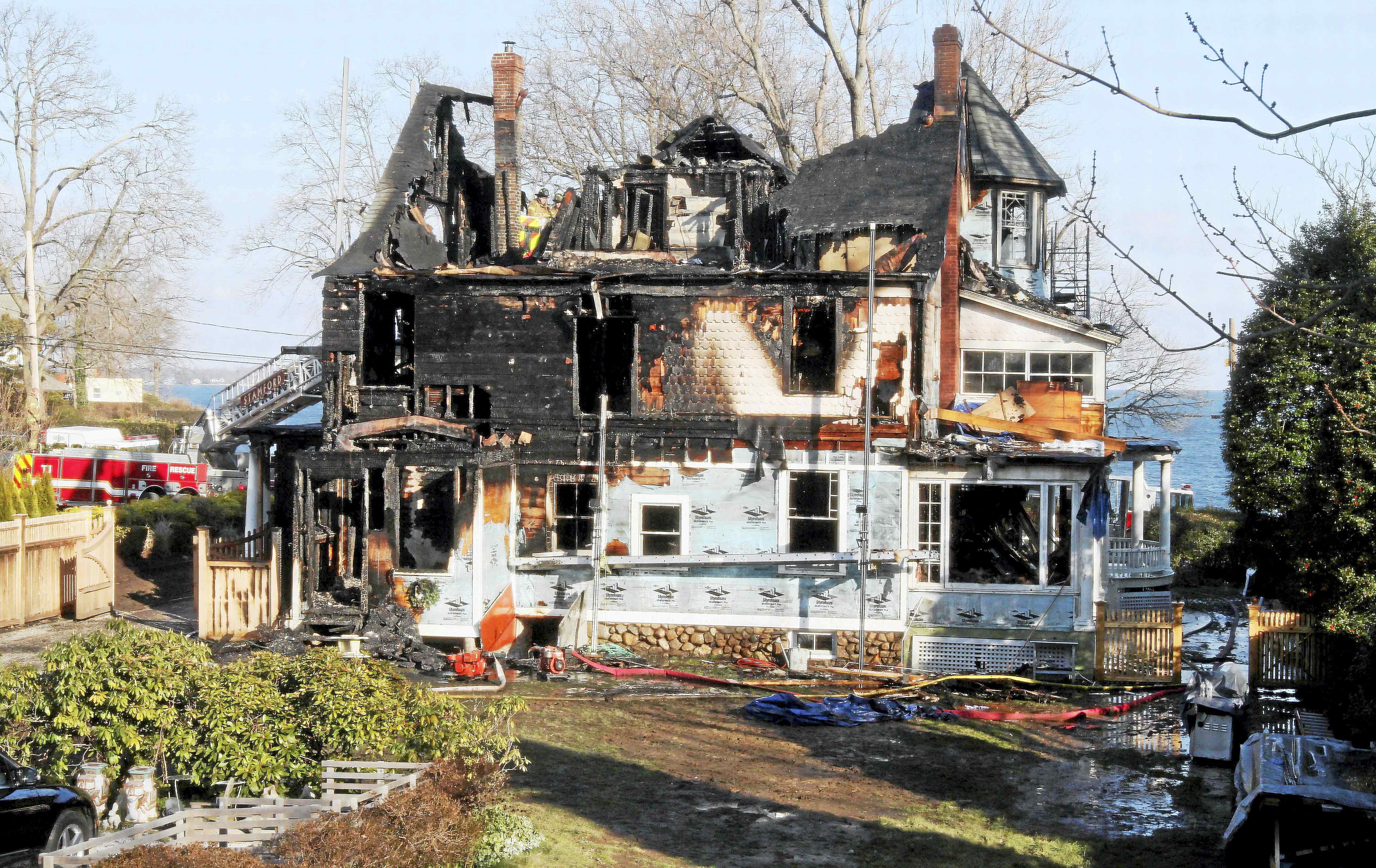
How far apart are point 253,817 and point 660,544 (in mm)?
12433

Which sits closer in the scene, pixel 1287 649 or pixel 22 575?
pixel 1287 649

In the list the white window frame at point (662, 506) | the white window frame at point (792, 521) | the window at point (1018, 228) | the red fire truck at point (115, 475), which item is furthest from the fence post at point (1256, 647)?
the red fire truck at point (115, 475)

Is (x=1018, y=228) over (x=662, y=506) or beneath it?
over

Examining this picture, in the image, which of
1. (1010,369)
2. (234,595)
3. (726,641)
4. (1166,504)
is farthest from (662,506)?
(1166,504)

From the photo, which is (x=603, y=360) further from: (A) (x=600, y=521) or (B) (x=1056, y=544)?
(B) (x=1056, y=544)

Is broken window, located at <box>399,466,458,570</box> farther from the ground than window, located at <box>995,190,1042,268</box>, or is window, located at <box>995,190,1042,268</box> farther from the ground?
window, located at <box>995,190,1042,268</box>

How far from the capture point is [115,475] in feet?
137

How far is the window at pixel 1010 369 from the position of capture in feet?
79.8

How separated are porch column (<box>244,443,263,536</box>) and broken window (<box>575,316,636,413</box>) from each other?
7579 millimetres

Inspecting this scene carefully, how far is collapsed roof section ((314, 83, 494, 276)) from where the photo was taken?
24422mm

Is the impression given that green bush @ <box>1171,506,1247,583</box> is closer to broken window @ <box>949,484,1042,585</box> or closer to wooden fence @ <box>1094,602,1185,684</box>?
broken window @ <box>949,484,1042,585</box>

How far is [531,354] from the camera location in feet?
75.9

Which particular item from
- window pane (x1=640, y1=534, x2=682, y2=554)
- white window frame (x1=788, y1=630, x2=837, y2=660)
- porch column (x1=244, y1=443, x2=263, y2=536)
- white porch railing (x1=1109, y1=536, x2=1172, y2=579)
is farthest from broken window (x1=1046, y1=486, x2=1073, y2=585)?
porch column (x1=244, y1=443, x2=263, y2=536)

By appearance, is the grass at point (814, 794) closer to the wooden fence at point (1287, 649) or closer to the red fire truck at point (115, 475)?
the wooden fence at point (1287, 649)
